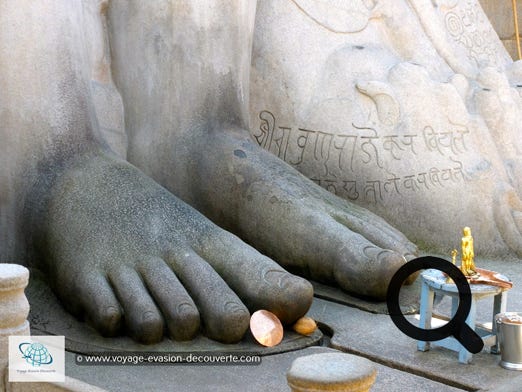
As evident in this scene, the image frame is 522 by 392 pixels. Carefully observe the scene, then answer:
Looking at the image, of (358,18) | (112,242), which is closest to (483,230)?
(358,18)

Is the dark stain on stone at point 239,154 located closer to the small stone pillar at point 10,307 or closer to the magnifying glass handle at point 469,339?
the magnifying glass handle at point 469,339

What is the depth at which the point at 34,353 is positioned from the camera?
194 centimetres

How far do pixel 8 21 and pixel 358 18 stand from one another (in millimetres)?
1517

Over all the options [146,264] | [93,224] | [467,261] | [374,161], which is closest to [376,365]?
[467,261]

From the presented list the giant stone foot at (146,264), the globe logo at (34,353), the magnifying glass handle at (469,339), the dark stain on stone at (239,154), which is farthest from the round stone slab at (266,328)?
the dark stain on stone at (239,154)

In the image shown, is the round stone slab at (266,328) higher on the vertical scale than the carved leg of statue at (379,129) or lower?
lower

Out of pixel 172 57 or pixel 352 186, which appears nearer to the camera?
pixel 172 57

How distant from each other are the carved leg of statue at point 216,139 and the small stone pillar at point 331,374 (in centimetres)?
136

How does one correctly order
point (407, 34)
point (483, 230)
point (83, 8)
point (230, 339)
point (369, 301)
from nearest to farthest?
point (230, 339), point (369, 301), point (83, 8), point (483, 230), point (407, 34)

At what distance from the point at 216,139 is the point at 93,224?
26.8 inches

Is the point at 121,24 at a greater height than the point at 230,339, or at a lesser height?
greater

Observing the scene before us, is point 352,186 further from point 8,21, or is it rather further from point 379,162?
point 8,21

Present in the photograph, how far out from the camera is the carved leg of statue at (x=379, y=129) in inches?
146

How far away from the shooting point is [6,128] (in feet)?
9.86
